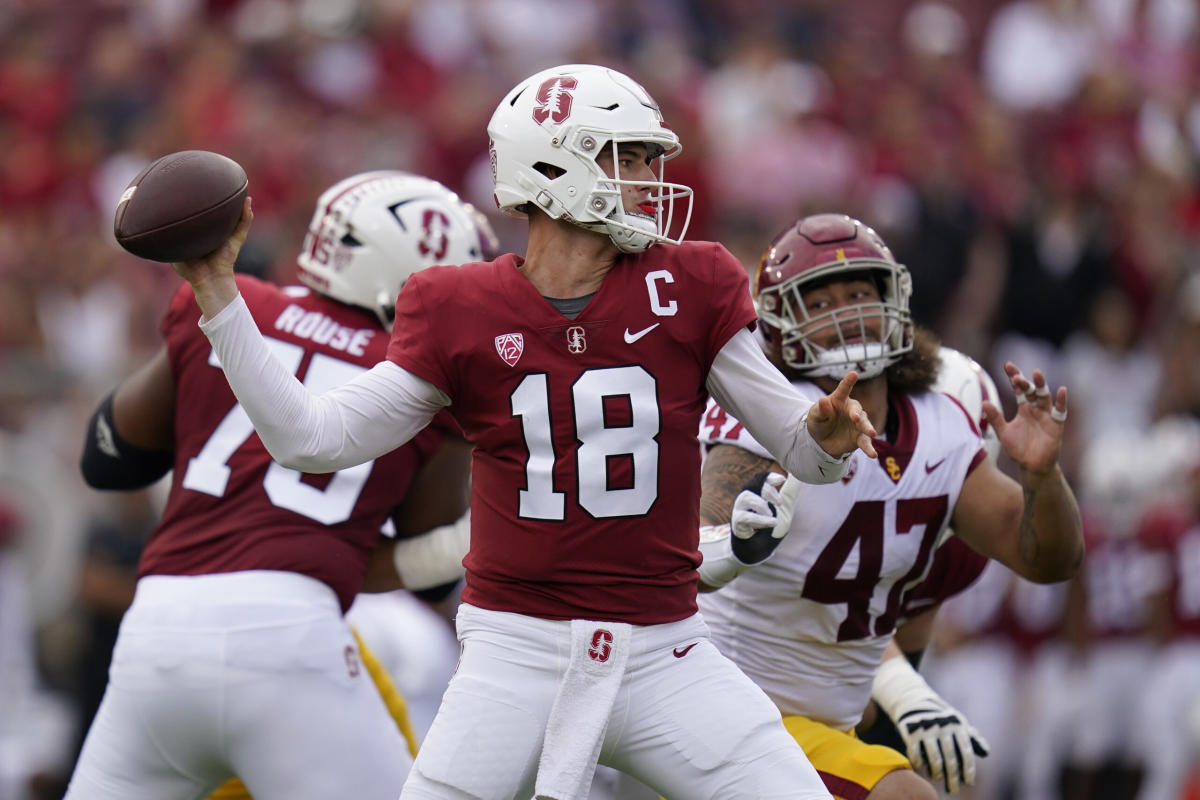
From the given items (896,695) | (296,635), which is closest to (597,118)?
(296,635)

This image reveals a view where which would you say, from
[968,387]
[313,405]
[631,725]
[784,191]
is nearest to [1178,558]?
[784,191]

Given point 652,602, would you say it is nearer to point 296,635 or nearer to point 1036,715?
point 296,635

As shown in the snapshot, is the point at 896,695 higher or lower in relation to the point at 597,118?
lower

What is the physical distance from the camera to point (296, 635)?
4.06 m

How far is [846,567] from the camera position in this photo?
13.2ft

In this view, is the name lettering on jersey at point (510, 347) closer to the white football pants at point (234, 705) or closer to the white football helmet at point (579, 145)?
the white football helmet at point (579, 145)

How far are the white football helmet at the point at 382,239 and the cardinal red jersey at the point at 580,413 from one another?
1052 millimetres

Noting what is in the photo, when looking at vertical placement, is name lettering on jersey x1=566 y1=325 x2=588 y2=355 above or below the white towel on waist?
above

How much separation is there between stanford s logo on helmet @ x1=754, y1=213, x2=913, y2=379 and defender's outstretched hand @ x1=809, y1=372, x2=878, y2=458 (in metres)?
0.67

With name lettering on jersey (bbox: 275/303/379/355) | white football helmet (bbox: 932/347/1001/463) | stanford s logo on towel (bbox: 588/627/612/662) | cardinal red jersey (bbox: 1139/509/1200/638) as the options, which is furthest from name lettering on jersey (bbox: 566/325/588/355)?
cardinal red jersey (bbox: 1139/509/1200/638)

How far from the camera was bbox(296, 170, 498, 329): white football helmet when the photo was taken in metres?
4.51

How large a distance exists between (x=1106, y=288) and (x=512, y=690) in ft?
22.4

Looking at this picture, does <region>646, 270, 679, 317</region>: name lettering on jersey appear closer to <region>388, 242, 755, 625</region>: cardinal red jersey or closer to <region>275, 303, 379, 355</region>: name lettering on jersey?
<region>388, 242, 755, 625</region>: cardinal red jersey

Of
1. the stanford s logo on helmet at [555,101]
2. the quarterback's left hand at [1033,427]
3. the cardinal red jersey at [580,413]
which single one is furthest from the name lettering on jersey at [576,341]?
the quarterback's left hand at [1033,427]
